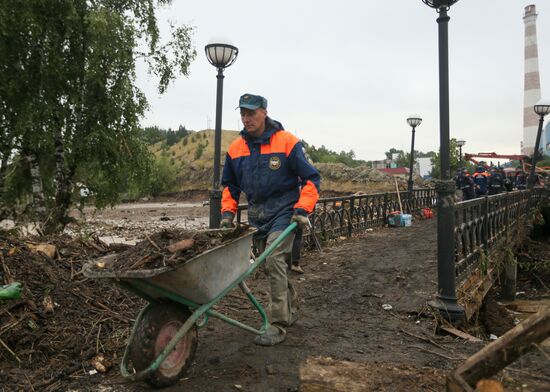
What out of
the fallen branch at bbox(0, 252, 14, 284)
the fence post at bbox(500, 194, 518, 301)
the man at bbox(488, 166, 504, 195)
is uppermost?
the man at bbox(488, 166, 504, 195)

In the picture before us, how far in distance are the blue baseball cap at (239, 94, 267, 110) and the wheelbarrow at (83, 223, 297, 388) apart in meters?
1.15

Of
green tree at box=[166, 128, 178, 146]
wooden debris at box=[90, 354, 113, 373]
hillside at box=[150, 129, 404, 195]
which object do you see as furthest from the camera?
green tree at box=[166, 128, 178, 146]

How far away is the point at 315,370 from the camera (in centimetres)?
267

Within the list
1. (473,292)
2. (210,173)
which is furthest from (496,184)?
(210,173)

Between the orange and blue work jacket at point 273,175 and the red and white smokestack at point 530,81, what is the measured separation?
166ft

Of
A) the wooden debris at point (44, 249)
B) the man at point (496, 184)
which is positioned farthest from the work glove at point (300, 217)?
the man at point (496, 184)

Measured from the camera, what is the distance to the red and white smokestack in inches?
1841

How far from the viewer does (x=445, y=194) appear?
14.0ft

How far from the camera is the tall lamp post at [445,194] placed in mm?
4234

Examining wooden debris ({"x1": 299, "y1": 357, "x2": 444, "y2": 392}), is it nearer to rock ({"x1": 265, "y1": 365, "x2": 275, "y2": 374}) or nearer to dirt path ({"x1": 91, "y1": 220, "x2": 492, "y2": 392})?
dirt path ({"x1": 91, "y1": 220, "x2": 492, "y2": 392})

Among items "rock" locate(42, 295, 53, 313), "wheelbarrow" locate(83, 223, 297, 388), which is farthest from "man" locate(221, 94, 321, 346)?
"rock" locate(42, 295, 53, 313)

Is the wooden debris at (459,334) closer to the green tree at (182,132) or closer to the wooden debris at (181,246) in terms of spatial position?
the wooden debris at (181,246)

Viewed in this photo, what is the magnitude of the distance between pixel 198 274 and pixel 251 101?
62.8 inches

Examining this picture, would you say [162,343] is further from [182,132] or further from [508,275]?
[182,132]
